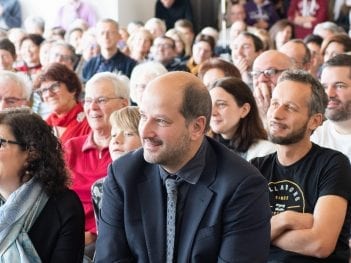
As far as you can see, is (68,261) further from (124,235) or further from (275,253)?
(275,253)

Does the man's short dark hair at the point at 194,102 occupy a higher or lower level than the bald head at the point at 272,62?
higher

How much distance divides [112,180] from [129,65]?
3.76 metres

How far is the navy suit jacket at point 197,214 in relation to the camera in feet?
5.21

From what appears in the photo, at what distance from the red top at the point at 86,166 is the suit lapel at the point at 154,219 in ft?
3.24

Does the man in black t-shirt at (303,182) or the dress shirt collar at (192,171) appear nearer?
the dress shirt collar at (192,171)

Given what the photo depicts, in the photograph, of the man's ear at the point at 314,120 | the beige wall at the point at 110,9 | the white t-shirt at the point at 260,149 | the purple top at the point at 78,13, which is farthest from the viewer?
the purple top at the point at 78,13

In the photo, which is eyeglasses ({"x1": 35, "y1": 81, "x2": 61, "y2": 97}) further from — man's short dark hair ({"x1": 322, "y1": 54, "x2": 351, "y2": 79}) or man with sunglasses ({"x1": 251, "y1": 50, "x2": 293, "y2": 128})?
man's short dark hair ({"x1": 322, "y1": 54, "x2": 351, "y2": 79})

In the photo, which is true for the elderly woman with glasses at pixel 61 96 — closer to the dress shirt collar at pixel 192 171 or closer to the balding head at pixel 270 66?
the balding head at pixel 270 66

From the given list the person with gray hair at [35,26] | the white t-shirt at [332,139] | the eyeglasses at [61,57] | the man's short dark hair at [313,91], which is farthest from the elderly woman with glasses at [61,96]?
the person with gray hair at [35,26]

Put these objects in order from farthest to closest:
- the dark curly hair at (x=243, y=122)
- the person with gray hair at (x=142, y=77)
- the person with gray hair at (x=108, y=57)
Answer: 1. the person with gray hair at (x=108, y=57)
2. the person with gray hair at (x=142, y=77)
3. the dark curly hair at (x=243, y=122)

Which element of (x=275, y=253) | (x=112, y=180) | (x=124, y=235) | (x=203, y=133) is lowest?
(x=275, y=253)

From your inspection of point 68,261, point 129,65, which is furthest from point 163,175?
point 129,65

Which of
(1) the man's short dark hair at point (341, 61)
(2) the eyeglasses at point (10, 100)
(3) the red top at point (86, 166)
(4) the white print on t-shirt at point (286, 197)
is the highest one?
(1) the man's short dark hair at point (341, 61)

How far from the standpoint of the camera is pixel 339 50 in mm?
4309
